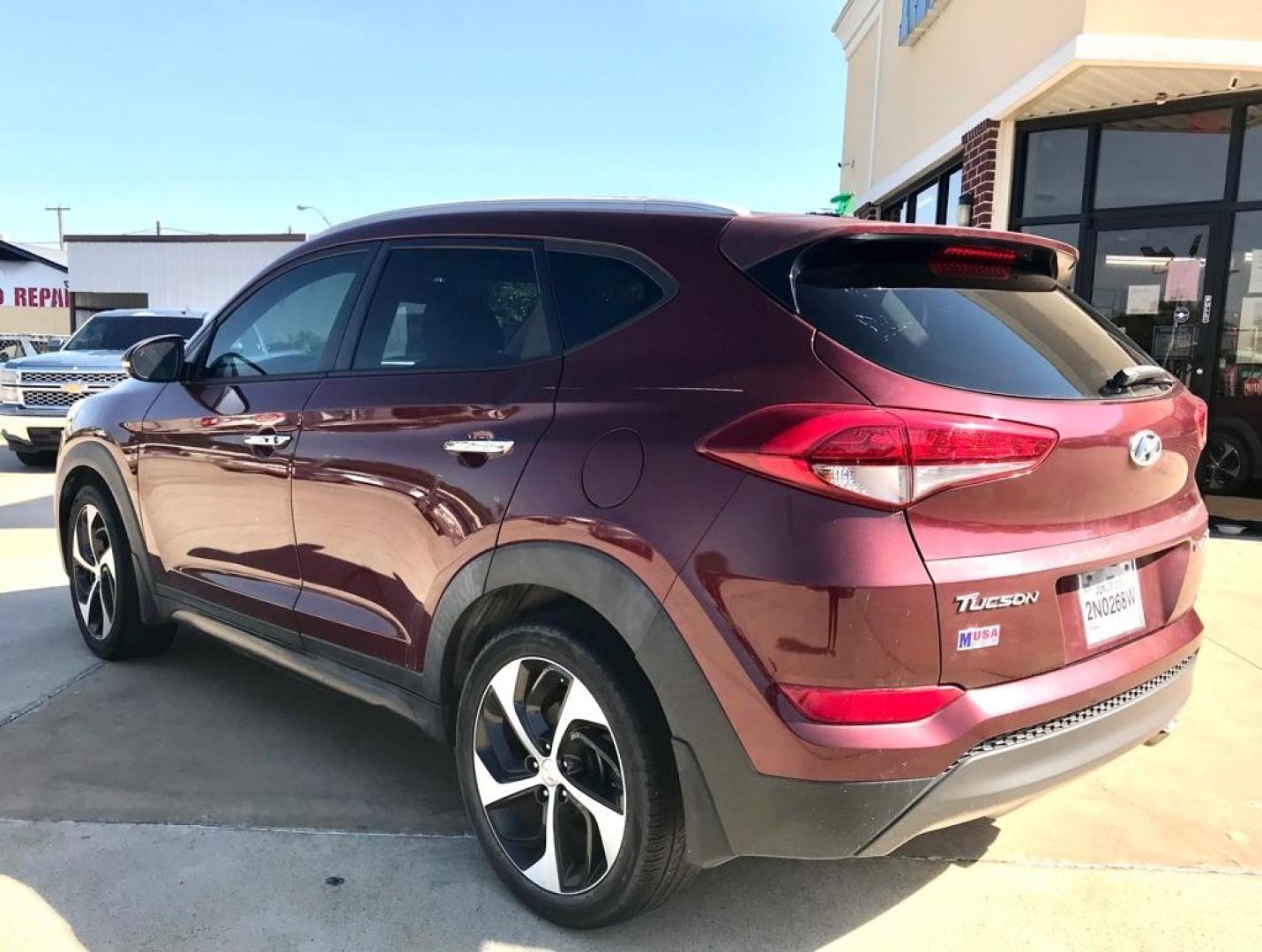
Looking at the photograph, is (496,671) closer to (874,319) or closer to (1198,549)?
(874,319)

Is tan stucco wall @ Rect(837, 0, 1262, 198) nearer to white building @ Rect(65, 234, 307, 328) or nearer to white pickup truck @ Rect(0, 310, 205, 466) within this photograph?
white pickup truck @ Rect(0, 310, 205, 466)

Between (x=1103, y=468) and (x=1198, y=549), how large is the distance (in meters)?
0.65

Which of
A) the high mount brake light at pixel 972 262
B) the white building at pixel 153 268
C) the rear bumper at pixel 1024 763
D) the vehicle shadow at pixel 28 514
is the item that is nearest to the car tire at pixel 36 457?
the vehicle shadow at pixel 28 514

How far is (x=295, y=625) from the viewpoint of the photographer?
3.20 m

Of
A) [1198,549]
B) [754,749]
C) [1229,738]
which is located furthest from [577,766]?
[1229,738]

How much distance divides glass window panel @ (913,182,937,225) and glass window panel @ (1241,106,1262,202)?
3.12 meters

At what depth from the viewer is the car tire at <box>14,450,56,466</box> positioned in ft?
34.4

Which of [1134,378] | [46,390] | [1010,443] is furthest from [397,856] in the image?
[46,390]

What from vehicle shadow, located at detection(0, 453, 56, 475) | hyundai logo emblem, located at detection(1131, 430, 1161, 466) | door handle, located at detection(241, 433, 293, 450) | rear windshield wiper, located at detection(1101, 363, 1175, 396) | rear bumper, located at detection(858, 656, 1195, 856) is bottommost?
vehicle shadow, located at detection(0, 453, 56, 475)

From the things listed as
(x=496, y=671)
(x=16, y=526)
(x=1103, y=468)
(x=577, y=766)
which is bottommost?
(x=16, y=526)

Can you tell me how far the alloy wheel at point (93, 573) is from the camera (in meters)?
4.27

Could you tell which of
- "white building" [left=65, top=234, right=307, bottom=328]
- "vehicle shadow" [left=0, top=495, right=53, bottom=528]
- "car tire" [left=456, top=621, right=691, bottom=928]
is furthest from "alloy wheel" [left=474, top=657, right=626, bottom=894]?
"white building" [left=65, top=234, right=307, bottom=328]

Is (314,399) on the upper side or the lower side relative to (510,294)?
lower

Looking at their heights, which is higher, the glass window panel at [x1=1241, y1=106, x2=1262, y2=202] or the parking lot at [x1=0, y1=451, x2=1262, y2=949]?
the glass window panel at [x1=1241, y1=106, x2=1262, y2=202]
